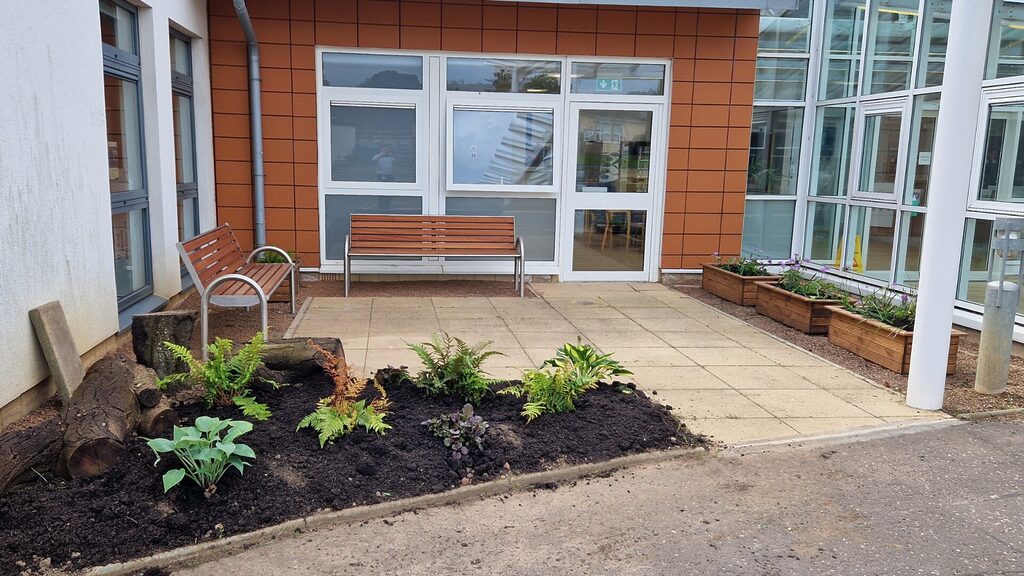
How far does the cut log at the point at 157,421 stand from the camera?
3.83 m

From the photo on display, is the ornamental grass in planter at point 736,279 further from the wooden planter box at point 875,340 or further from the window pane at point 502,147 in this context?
the window pane at point 502,147

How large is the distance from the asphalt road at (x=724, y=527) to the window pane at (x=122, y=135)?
391 centimetres

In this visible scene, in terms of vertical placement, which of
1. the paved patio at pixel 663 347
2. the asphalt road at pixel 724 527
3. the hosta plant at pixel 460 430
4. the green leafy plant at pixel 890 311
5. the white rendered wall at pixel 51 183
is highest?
the white rendered wall at pixel 51 183

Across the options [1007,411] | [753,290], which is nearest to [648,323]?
[753,290]

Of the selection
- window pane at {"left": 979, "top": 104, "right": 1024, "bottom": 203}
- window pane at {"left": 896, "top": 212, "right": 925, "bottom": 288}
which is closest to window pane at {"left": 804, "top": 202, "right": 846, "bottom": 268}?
window pane at {"left": 896, "top": 212, "right": 925, "bottom": 288}

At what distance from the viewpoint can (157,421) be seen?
12.6 feet

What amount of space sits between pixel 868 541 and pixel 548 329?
4.05 m

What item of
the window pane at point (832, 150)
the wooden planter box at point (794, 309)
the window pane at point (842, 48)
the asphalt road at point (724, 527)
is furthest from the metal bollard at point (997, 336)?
the window pane at point (842, 48)

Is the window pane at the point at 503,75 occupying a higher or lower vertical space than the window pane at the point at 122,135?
higher

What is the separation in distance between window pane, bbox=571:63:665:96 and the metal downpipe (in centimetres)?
371

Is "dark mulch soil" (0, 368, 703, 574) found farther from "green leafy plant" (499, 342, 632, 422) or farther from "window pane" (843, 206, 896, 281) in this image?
"window pane" (843, 206, 896, 281)

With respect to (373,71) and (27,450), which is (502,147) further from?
(27,450)

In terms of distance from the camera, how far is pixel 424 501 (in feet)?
11.9

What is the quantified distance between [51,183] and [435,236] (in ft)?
16.0
